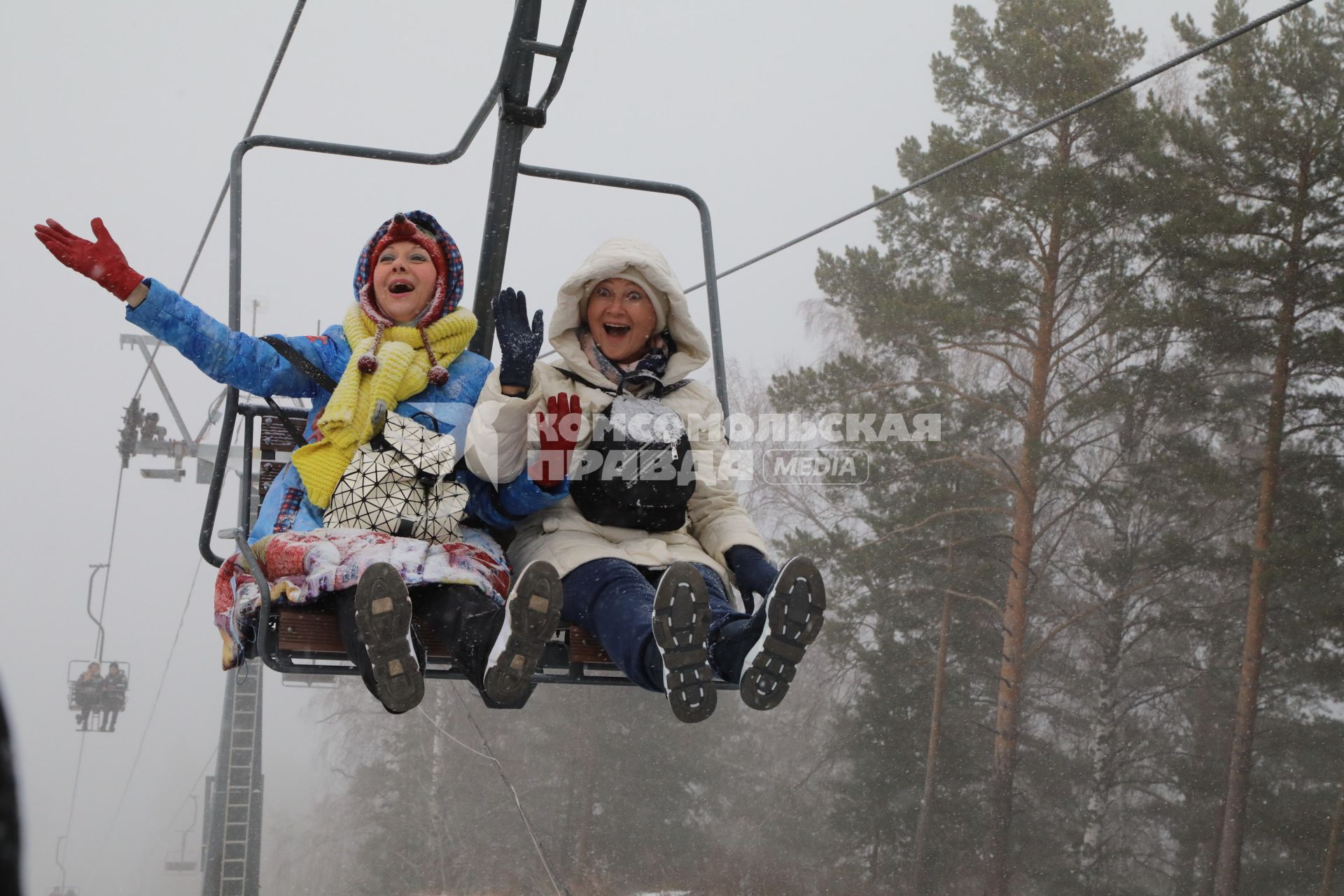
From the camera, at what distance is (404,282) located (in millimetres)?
3389

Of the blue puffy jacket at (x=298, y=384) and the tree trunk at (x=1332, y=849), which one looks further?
the tree trunk at (x=1332, y=849)

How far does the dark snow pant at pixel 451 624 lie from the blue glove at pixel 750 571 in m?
0.66

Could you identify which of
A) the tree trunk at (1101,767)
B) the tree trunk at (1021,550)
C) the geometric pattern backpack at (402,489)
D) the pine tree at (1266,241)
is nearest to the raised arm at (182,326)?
the geometric pattern backpack at (402,489)

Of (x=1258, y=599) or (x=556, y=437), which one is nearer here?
(x=556, y=437)

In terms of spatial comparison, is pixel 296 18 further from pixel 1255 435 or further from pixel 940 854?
pixel 940 854

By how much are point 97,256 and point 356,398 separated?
66cm

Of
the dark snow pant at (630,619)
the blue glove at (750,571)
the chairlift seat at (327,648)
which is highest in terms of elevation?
the blue glove at (750,571)

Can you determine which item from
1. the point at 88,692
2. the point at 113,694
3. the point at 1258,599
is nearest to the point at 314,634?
the point at 1258,599

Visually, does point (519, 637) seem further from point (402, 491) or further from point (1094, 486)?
point (1094, 486)

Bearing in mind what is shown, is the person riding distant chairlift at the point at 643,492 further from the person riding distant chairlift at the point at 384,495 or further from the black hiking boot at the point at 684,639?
the person riding distant chairlift at the point at 384,495

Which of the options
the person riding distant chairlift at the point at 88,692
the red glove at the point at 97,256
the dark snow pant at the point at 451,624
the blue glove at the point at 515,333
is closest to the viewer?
the dark snow pant at the point at 451,624

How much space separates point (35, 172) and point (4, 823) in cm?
10929

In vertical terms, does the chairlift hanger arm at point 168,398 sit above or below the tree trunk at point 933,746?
above

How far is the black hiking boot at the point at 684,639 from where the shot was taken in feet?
8.61
